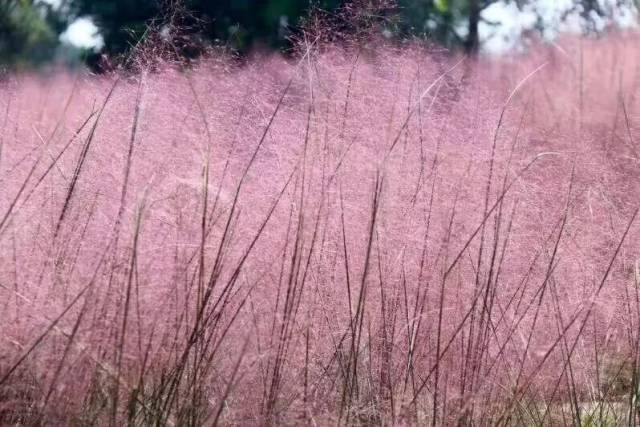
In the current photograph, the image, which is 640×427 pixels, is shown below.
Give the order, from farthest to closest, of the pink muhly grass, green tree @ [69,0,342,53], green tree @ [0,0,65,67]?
green tree @ [0,0,65,67]
green tree @ [69,0,342,53]
the pink muhly grass

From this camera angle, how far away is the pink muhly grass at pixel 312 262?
1.41m

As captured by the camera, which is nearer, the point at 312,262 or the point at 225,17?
the point at 312,262

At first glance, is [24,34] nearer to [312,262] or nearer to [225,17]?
[225,17]

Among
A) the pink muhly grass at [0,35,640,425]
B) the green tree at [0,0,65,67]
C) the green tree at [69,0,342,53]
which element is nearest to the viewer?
the pink muhly grass at [0,35,640,425]

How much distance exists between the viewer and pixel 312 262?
5.67 feet

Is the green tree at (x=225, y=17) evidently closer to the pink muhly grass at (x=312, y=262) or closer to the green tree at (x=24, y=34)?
the green tree at (x=24, y=34)

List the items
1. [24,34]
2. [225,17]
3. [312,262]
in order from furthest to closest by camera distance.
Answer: [24,34] → [225,17] → [312,262]

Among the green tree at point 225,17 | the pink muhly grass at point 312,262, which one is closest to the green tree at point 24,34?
the green tree at point 225,17

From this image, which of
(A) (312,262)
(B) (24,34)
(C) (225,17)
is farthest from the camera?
(B) (24,34)

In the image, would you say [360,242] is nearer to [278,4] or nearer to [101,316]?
[101,316]

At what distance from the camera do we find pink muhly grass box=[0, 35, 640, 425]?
1413 millimetres

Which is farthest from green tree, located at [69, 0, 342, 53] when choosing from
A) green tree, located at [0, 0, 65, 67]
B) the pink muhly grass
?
the pink muhly grass

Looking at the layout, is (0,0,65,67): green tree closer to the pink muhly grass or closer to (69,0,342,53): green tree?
(69,0,342,53): green tree

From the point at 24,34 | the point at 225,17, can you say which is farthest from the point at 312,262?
the point at 24,34
